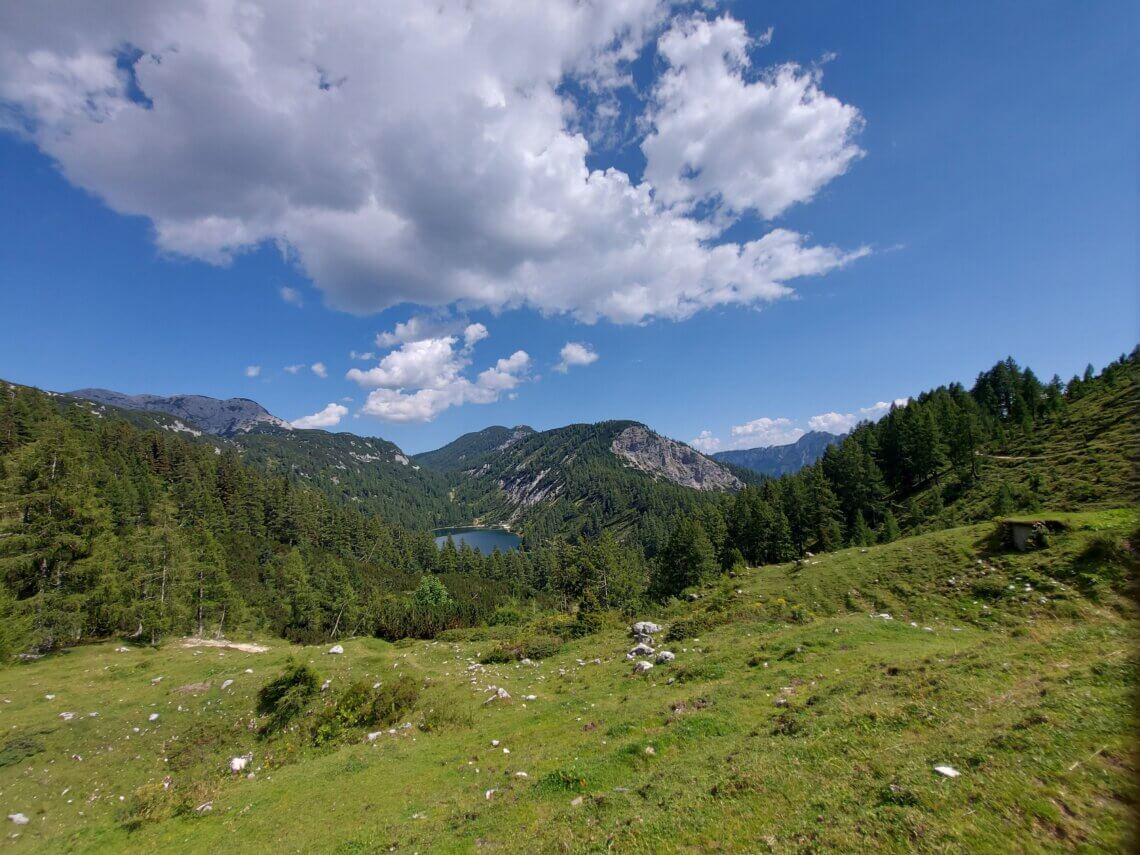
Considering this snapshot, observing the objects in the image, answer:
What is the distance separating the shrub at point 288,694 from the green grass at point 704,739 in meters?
0.94

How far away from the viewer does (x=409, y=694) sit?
67.1ft

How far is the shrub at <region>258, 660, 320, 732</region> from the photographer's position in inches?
793

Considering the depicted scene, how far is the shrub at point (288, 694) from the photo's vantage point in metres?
20.1

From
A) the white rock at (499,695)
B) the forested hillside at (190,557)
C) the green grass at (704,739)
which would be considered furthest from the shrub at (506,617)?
the white rock at (499,695)

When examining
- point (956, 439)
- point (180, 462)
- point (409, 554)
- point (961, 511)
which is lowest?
point (409, 554)

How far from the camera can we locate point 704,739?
478 inches

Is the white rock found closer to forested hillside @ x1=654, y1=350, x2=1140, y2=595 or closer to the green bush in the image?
the green bush

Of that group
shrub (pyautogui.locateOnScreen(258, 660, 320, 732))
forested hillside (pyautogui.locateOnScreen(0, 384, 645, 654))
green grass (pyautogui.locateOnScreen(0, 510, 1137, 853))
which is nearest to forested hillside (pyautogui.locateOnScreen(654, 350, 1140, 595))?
forested hillside (pyautogui.locateOnScreen(0, 384, 645, 654))

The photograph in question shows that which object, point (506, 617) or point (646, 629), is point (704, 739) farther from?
point (506, 617)

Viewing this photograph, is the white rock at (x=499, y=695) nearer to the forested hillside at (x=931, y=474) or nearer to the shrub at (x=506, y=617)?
the shrub at (x=506, y=617)

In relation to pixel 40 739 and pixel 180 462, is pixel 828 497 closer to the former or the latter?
pixel 40 739

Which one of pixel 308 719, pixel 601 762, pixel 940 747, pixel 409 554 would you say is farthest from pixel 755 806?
pixel 409 554

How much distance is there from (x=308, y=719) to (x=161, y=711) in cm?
824

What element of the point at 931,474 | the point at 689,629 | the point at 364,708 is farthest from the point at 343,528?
the point at 931,474
